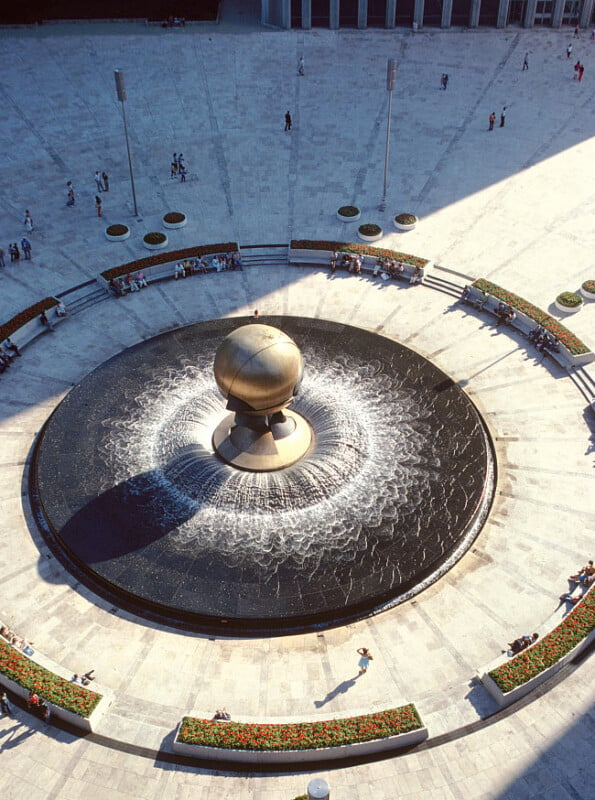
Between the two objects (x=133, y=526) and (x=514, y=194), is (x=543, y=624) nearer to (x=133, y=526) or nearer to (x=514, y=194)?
(x=133, y=526)

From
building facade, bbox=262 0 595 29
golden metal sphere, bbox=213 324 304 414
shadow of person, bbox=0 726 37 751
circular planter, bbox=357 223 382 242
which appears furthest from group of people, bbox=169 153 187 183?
shadow of person, bbox=0 726 37 751

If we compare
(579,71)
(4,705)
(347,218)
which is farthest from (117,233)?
(579,71)

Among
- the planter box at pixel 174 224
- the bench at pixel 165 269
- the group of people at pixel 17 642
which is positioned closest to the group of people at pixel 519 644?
the group of people at pixel 17 642

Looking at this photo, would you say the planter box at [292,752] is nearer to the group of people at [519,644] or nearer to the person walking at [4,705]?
the group of people at [519,644]

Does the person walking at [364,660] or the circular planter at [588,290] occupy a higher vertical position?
the circular planter at [588,290]

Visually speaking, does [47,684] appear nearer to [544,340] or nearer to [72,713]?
[72,713]

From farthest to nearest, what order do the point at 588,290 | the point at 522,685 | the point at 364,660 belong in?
the point at 588,290, the point at 364,660, the point at 522,685
